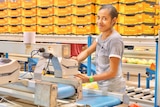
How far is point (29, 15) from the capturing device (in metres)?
5.07

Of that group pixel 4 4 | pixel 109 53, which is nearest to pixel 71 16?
pixel 4 4

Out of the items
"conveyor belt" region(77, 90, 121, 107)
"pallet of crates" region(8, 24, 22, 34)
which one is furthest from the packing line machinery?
"pallet of crates" region(8, 24, 22, 34)

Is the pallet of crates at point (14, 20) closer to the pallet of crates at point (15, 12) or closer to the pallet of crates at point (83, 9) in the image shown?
the pallet of crates at point (15, 12)

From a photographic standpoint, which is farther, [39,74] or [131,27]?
[131,27]

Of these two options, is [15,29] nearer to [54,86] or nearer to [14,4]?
[14,4]

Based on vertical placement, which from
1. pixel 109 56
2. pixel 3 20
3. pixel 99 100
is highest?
pixel 3 20

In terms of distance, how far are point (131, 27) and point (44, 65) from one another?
2562 mm

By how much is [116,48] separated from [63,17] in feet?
8.85

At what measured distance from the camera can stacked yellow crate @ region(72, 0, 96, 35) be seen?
4.37m

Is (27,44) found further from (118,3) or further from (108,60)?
(118,3)

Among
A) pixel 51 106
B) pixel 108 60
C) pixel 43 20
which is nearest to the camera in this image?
pixel 51 106

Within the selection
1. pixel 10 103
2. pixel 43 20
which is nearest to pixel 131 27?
pixel 43 20

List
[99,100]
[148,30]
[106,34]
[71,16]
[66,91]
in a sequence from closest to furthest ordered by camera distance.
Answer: [66,91] < [99,100] < [106,34] < [148,30] < [71,16]

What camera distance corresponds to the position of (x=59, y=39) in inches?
183
